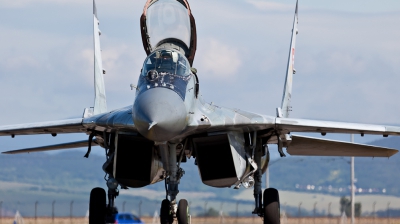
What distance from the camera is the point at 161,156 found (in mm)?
12688

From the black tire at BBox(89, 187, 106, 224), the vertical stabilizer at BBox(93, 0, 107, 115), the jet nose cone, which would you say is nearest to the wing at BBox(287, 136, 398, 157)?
the vertical stabilizer at BBox(93, 0, 107, 115)

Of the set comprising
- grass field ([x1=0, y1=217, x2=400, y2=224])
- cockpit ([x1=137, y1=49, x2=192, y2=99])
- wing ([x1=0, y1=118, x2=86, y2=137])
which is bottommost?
grass field ([x1=0, y1=217, x2=400, y2=224])

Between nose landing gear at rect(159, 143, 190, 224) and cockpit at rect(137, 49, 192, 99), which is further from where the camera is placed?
nose landing gear at rect(159, 143, 190, 224)

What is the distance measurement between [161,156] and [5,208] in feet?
48.3

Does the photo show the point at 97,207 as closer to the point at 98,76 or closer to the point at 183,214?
the point at 183,214

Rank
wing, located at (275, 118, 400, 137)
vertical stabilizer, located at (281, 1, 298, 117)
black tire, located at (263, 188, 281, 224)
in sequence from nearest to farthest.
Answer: wing, located at (275, 118, 400, 137) < black tire, located at (263, 188, 281, 224) < vertical stabilizer, located at (281, 1, 298, 117)

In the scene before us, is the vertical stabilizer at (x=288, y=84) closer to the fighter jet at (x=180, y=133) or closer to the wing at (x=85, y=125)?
the fighter jet at (x=180, y=133)

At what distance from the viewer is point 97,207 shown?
44.4 ft

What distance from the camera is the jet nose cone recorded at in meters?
10.4

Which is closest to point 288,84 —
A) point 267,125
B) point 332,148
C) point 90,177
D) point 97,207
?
point 332,148

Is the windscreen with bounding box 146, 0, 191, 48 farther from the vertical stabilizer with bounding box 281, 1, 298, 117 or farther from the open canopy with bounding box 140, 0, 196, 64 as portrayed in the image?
the vertical stabilizer with bounding box 281, 1, 298, 117

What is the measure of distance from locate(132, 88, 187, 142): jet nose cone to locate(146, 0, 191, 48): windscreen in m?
2.30

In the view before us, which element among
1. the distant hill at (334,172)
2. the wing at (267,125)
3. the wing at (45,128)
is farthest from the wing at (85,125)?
the distant hill at (334,172)

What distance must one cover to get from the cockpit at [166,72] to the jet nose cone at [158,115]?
0.36m
